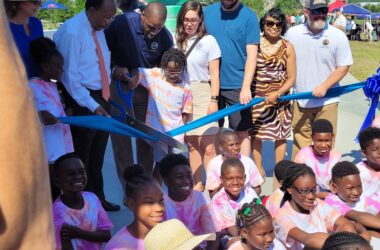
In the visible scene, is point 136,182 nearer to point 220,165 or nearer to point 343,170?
point 220,165

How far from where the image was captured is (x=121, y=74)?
16.6 feet

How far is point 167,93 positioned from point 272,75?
3.70ft

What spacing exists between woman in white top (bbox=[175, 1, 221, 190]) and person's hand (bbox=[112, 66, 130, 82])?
22.5 inches

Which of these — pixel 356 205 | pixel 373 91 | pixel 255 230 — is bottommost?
pixel 356 205

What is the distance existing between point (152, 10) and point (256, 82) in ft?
4.52

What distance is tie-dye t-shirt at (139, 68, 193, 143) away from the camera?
5.04 meters

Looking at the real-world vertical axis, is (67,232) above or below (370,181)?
above

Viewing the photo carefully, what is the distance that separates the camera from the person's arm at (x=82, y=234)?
3635 mm

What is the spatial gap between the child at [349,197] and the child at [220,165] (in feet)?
2.73

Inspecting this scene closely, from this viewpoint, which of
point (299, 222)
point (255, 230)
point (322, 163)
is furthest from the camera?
point (322, 163)

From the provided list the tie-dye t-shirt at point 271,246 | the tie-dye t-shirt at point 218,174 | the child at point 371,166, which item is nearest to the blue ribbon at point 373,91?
the child at point 371,166

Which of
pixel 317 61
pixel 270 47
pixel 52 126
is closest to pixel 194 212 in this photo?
pixel 52 126

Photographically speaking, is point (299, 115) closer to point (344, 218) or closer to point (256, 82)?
point (256, 82)

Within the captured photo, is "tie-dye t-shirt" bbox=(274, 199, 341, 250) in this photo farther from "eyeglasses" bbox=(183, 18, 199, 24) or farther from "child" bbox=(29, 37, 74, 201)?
"eyeglasses" bbox=(183, 18, 199, 24)
